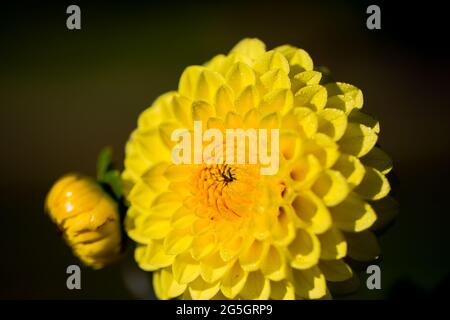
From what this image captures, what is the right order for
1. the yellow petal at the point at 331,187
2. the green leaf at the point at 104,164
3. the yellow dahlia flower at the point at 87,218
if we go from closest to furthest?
the yellow petal at the point at 331,187 < the yellow dahlia flower at the point at 87,218 < the green leaf at the point at 104,164

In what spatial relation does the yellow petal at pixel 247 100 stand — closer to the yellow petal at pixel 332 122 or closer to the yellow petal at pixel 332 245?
the yellow petal at pixel 332 122

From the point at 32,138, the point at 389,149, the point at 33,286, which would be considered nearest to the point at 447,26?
the point at 389,149

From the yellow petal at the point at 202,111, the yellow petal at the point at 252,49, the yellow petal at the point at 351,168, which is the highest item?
the yellow petal at the point at 252,49

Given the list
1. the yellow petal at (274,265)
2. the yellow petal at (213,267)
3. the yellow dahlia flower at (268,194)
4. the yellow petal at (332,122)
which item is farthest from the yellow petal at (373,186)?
the yellow petal at (213,267)

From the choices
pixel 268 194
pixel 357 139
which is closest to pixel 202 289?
pixel 268 194

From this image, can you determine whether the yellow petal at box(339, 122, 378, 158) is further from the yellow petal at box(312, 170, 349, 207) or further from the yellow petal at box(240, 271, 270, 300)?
the yellow petal at box(240, 271, 270, 300)

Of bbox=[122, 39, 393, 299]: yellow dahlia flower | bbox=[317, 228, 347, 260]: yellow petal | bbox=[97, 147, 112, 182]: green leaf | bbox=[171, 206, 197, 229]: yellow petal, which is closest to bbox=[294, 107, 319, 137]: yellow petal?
bbox=[122, 39, 393, 299]: yellow dahlia flower

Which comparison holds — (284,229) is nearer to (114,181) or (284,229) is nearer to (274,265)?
(274,265)
